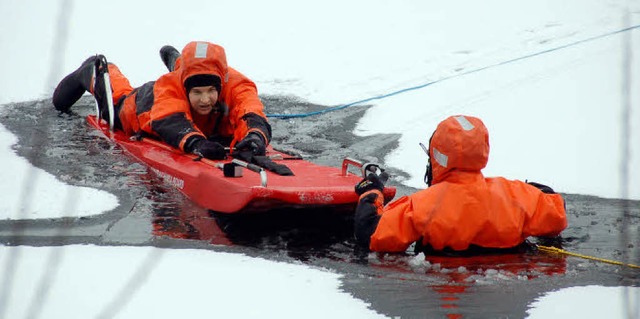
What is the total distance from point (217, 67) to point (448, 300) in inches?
133

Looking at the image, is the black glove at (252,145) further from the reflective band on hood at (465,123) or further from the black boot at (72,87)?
the black boot at (72,87)

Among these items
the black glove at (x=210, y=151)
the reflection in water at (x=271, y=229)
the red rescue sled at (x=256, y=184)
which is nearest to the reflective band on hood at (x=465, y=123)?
the red rescue sled at (x=256, y=184)

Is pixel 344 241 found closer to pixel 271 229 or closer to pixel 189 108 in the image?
pixel 271 229

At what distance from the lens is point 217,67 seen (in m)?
7.19

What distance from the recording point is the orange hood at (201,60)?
279 inches

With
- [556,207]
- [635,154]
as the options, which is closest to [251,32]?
[635,154]

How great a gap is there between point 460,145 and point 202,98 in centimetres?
275

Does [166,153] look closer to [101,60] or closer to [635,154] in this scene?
[101,60]

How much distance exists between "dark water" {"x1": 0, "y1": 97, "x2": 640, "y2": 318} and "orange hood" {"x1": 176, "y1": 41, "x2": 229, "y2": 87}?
2.93ft

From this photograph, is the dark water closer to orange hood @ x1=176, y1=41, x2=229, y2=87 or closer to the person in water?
the person in water

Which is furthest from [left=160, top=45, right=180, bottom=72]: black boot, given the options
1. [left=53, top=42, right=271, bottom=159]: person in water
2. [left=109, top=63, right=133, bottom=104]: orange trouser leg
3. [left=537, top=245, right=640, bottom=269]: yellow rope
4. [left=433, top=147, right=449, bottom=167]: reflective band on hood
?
[left=537, top=245, right=640, bottom=269]: yellow rope

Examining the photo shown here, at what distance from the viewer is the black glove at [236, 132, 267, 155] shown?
22.4ft

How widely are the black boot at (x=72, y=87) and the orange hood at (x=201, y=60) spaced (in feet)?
7.55

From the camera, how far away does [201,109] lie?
289 inches
